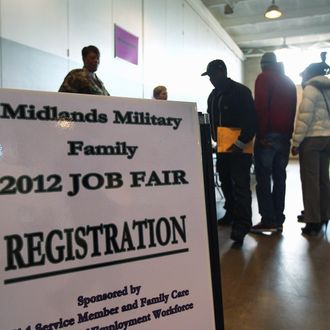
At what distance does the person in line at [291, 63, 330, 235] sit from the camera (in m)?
2.83

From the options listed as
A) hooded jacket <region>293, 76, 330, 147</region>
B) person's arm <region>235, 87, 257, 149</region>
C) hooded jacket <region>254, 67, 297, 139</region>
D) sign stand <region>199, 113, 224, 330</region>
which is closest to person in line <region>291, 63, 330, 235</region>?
hooded jacket <region>293, 76, 330, 147</region>

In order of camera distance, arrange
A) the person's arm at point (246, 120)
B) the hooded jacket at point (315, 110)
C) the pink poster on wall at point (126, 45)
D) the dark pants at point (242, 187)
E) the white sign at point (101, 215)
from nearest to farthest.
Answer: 1. the white sign at point (101, 215)
2. the person's arm at point (246, 120)
3. the dark pants at point (242, 187)
4. the hooded jacket at point (315, 110)
5. the pink poster on wall at point (126, 45)

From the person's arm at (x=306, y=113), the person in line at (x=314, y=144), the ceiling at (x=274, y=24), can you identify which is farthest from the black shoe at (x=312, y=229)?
the ceiling at (x=274, y=24)

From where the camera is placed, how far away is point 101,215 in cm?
88

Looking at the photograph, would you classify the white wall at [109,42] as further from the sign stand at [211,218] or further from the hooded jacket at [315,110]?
the sign stand at [211,218]

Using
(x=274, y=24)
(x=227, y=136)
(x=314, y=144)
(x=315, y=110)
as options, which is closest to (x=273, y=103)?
(x=315, y=110)

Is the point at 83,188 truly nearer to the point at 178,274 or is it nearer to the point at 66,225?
the point at 66,225

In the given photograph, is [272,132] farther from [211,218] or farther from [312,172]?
[211,218]

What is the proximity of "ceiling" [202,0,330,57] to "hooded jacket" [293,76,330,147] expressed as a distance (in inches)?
176

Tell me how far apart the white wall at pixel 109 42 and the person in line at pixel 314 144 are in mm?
2122

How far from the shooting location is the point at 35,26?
10.1 feet

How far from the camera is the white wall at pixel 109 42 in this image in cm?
293

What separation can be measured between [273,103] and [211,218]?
208 cm

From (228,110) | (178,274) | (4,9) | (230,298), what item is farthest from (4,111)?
(4,9)
